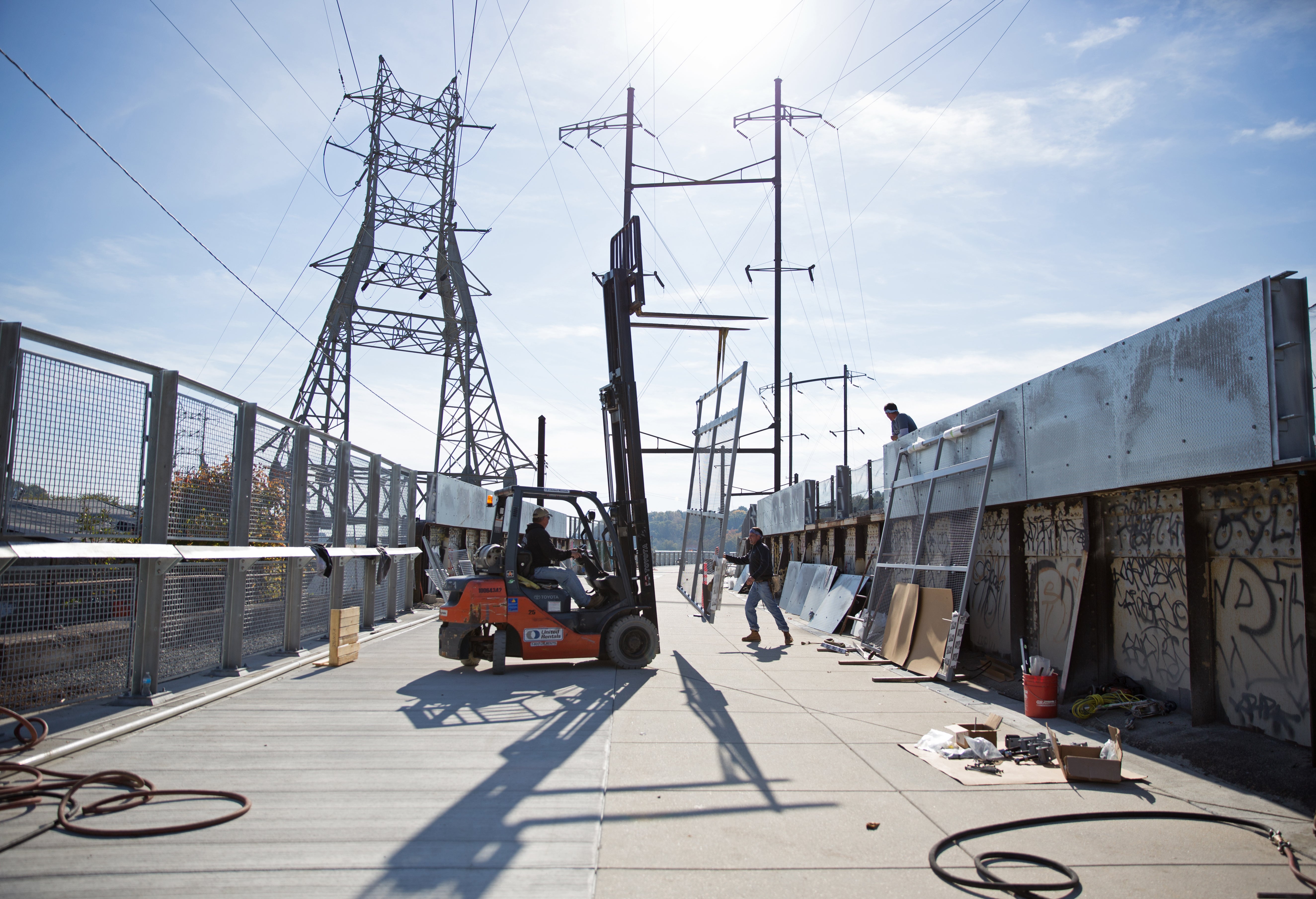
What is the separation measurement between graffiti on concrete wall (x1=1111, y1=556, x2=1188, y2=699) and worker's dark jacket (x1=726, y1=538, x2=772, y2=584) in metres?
5.40

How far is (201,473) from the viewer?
772 centimetres

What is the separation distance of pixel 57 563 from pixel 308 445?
184 inches

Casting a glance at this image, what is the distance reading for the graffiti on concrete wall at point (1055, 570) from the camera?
820cm

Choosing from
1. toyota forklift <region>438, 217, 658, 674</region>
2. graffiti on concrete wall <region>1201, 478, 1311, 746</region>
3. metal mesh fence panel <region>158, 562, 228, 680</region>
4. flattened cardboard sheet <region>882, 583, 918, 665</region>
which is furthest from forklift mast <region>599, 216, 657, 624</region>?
graffiti on concrete wall <region>1201, 478, 1311, 746</region>

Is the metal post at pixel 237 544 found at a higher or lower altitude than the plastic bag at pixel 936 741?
higher

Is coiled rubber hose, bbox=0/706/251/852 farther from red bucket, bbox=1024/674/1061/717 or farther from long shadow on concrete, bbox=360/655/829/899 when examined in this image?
red bucket, bbox=1024/674/1061/717

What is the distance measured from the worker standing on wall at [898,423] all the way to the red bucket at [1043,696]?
605 cm

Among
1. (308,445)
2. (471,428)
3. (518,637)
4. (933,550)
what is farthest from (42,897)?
(471,428)

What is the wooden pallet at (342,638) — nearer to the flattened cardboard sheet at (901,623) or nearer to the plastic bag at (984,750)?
the flattened cardboard sheet at (901,623)

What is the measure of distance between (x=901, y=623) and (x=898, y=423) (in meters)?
3.80

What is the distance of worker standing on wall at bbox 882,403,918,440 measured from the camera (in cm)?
1311

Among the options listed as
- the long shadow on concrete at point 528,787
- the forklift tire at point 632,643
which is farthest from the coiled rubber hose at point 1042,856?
the forklift tire at point 632,643

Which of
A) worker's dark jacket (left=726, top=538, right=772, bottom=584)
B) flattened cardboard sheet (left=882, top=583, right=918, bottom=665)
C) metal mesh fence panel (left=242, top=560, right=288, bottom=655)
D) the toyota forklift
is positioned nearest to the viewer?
metal mesh fence panel (left=242, top=560, right=288, bottom=655)

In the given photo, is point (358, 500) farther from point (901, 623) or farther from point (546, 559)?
point (901, 623)
